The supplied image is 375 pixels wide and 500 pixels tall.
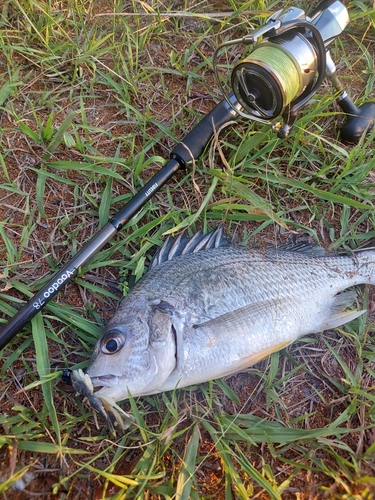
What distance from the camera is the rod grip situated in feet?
9.63

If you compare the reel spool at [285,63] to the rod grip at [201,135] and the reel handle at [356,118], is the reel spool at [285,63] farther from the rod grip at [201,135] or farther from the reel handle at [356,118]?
the reel handle at [356,118]

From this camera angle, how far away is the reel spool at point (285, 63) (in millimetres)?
2422

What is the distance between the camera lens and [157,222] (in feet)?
9.59

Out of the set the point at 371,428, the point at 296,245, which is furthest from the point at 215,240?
the point at 371,428

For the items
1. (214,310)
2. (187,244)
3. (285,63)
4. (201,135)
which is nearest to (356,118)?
(285,63)

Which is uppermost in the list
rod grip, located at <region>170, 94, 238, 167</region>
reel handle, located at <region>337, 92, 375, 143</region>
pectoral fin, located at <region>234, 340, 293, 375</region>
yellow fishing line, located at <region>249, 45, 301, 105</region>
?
yellow fishing line, located at <region>249, 45, 301, 105</region>

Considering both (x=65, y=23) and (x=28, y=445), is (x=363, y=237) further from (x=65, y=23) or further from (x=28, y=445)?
(x=65, y=23)

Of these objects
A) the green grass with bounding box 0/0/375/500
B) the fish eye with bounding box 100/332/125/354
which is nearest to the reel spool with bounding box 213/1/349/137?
the green grass with bounding box 0/0/375/500

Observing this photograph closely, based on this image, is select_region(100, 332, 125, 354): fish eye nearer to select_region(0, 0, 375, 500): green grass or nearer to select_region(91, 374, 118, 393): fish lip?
select_region(91, 374, 118, 393): fish lip

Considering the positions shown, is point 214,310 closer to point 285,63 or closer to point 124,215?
point 124,215

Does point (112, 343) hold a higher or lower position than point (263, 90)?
lower

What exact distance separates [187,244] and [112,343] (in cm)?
94

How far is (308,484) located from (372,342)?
113 centimetres

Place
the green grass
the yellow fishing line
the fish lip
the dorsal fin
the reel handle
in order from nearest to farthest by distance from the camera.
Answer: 1. the fish lip
2. the yellow fishing line
3. the green grass
4. the dorsal fin
5. the reel handle
